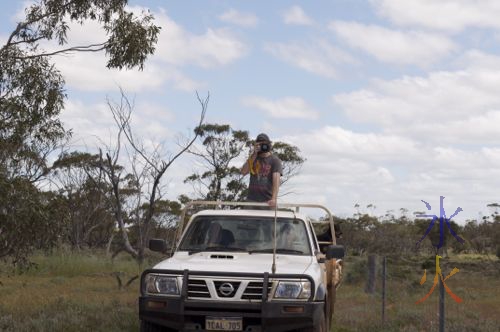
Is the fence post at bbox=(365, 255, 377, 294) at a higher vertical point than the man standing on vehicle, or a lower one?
lower

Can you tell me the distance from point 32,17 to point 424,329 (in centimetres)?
890

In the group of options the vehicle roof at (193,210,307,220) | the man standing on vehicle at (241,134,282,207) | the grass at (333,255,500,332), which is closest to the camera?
the vehicle roof at (193,210,307,220)

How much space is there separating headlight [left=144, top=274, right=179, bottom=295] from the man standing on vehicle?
2.64 m

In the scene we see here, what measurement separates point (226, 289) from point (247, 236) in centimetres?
137

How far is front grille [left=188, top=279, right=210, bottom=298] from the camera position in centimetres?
690

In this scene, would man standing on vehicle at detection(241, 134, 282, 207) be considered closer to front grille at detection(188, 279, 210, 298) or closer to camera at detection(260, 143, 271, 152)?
camera at detection(260, 143, 271, 152)

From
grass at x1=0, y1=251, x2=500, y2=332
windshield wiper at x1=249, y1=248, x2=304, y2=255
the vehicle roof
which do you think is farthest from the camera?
grass at x1=0, y1=251, x2=500, y2=332

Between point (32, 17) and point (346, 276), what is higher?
point (32, 17)

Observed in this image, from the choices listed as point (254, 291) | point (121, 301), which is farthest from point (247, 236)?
point (121, 301)

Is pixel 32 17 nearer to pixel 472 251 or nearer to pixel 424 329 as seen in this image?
pixel 424 329

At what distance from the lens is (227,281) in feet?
22.6

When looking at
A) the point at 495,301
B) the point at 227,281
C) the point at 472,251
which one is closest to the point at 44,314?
the point at 227,281

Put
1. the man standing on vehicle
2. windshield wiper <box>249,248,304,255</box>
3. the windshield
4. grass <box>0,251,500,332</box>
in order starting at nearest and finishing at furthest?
windshield wiper <box>249,248,304,255</box> → the windshield → the man standing on vehicle → grass <box>0,251,500,332</box>

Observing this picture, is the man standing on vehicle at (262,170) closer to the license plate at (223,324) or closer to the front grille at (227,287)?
the front grille at (227,287)
